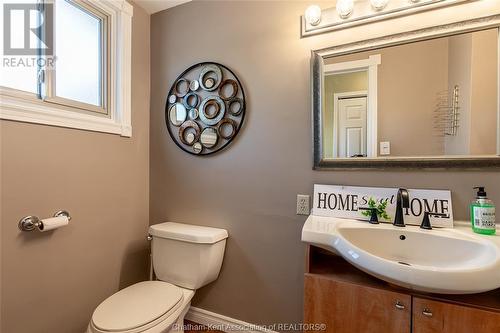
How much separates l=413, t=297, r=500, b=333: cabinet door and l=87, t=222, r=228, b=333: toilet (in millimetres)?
1012

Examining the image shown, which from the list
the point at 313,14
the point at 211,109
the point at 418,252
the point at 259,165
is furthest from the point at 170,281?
the point at 313,14

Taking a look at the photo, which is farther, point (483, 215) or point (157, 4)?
point (157, 4)

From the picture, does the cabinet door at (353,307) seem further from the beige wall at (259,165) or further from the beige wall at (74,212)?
the beige wall at (74,212)

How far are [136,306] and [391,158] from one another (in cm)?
147

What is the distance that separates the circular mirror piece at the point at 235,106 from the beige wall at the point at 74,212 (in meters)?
0.72

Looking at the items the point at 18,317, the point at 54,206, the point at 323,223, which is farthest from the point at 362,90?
the point at 18,317

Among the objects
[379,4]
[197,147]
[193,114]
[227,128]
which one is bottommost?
[197,147]

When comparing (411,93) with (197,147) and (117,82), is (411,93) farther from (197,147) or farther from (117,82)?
(117,82)

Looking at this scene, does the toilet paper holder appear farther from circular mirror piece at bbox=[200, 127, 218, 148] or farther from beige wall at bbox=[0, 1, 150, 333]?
circular mirror piece at bbox=[200, 127, 218, 148]

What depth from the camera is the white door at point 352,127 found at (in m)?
1.28

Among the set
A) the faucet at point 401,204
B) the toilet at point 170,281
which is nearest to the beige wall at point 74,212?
the toilet at point 170,281

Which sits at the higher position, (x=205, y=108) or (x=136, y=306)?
(x=205, y=108)

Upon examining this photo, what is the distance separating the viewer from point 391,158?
1.21 metres

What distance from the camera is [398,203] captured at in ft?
3.61
